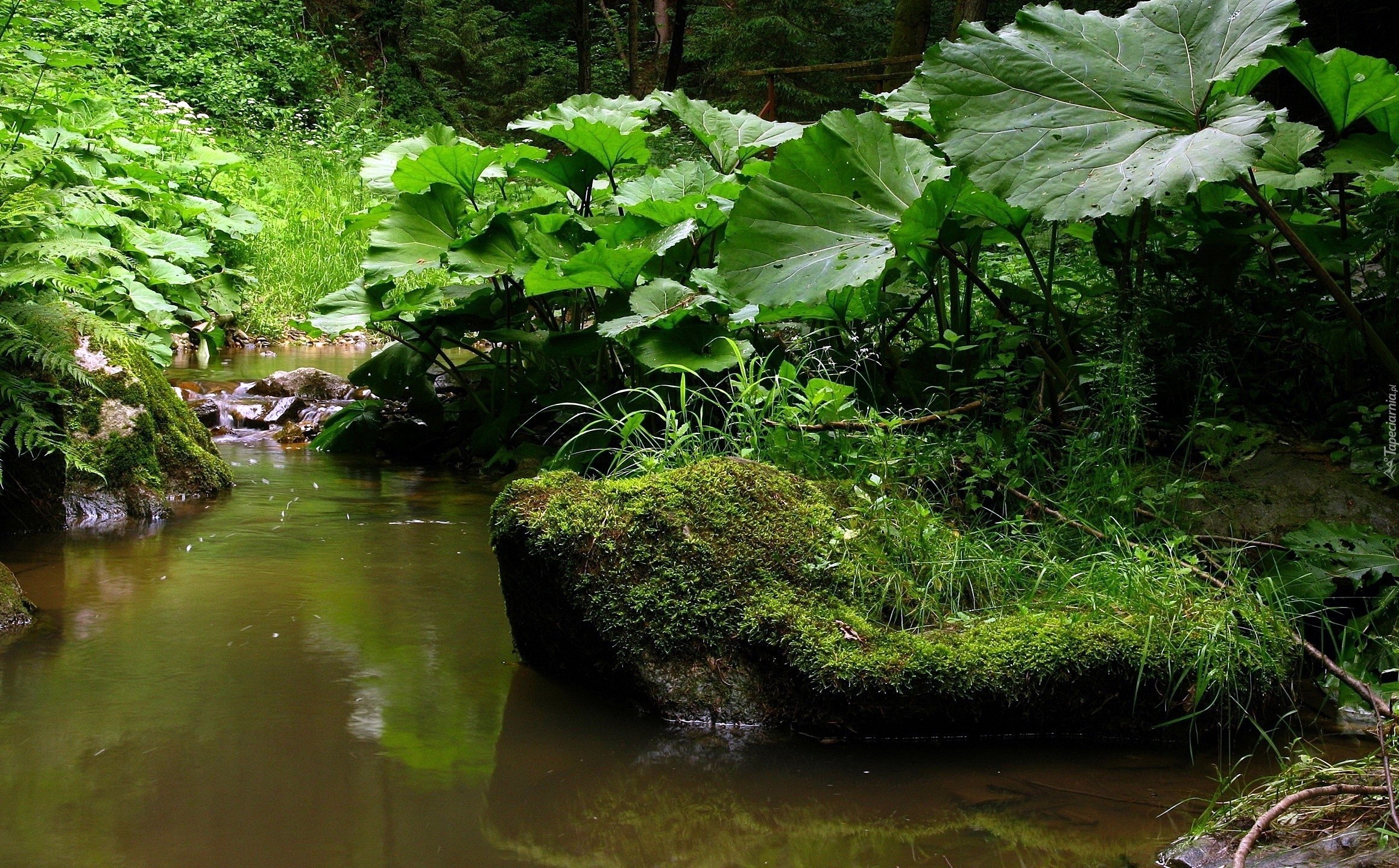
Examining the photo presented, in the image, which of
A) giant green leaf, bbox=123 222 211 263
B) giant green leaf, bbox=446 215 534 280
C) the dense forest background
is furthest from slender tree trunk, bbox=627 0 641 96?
giant green leaf, bbox=446 215 534 280

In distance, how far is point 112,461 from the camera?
4.13m

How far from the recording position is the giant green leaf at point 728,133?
4.56 m

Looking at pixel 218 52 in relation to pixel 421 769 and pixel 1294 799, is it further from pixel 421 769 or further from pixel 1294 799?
pixel 1294 799

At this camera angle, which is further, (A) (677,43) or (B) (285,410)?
(A) (677,43)

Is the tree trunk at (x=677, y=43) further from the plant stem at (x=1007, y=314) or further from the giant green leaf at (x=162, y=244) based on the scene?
the plant stem at (x=1007, y=314)

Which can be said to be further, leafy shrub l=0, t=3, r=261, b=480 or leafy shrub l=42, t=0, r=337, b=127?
leafy shrub l=42, t=0, r=337, b=127

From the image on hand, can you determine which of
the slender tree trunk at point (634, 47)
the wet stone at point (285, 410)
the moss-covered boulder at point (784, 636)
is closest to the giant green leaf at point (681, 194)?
the moss-covered boulder at point (784, 636)

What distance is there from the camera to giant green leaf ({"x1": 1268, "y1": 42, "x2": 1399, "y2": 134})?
2.73m

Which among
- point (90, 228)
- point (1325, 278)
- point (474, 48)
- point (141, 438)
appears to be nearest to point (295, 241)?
point (90, 228)

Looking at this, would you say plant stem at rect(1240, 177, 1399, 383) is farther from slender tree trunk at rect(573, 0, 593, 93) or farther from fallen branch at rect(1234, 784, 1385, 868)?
slender tree trunk at rect(573, 0, 593, 93)

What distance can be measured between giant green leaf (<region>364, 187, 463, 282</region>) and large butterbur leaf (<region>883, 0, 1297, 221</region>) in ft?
7.34

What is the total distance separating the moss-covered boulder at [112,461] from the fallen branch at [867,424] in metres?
2.35

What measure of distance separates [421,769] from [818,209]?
190 cm

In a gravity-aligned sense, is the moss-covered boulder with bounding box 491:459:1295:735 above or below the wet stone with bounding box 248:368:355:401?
below
